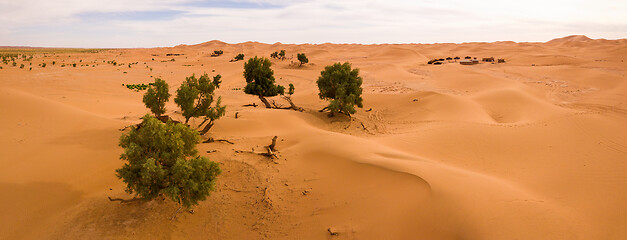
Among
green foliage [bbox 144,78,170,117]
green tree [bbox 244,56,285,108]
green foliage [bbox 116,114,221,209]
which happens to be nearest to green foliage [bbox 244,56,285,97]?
green tree [bbox 244,56,285,108]

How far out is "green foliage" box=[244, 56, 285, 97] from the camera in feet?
58.4

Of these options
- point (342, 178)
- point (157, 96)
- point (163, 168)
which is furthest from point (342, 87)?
point (163, 168)

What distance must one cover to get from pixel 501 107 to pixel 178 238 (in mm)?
20112

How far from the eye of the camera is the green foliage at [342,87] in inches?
635

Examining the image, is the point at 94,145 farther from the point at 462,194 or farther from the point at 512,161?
the point at 512,161

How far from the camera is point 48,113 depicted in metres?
11.7

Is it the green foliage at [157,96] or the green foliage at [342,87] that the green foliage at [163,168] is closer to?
the green foliage at [157,96]

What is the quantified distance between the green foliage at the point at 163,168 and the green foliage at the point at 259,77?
10.7 metres

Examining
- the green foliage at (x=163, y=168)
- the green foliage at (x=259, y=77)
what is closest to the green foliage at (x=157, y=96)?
the green foliage at (x=163, y=168)

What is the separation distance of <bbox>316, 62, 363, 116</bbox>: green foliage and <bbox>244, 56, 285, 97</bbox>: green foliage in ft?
10.0

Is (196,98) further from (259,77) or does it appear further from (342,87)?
(342,87)

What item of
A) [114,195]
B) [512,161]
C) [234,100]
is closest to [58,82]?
[234,100]

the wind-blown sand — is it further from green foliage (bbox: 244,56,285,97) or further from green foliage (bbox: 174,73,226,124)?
green foliage (bbox: 244,56,285,97)

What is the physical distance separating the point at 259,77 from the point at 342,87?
16.3 feet
